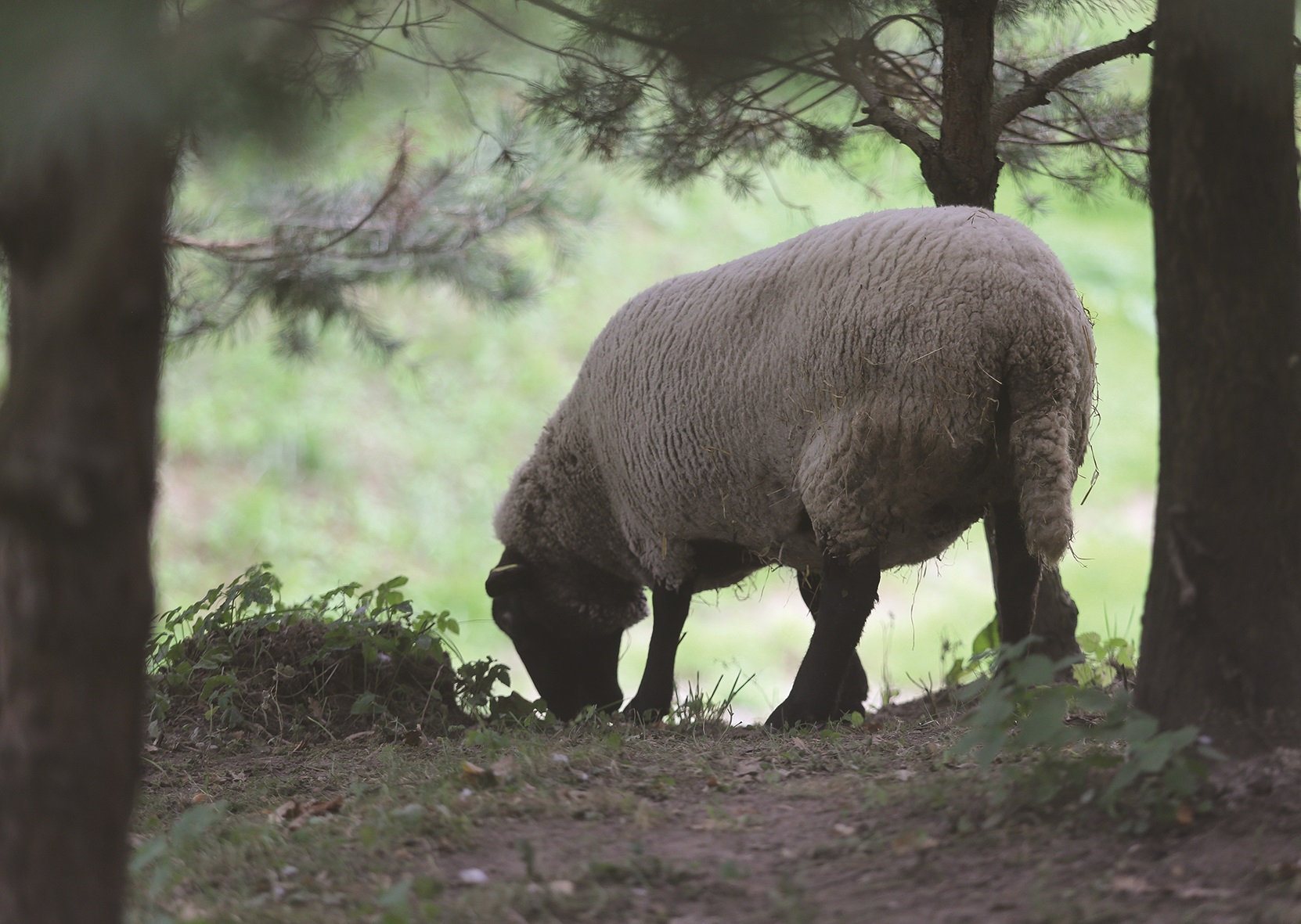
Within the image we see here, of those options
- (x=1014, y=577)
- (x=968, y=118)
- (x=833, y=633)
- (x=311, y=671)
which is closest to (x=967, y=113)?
(x=968, y=118)

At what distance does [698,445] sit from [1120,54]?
196 cm

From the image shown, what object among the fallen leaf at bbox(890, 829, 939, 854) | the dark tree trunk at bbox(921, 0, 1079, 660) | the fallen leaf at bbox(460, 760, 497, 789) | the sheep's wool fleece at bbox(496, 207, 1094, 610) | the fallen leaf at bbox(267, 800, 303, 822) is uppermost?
the dark tree trunk at bbox(921, 0, 1079, 660)

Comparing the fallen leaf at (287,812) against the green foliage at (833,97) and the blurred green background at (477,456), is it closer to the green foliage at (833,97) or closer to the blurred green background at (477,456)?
the green foliage at (833,97)

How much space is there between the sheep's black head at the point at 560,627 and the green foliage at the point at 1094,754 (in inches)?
110

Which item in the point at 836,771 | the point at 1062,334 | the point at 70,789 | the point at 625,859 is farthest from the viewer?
the point at 1062,334

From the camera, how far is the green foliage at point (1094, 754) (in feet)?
7.47

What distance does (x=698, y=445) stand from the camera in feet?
13.9

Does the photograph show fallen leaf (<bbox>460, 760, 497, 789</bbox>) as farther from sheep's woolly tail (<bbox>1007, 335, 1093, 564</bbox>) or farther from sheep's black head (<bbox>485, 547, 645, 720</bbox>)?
sheep's black head (<bbox>485, 547, 645, 720</bbox>)

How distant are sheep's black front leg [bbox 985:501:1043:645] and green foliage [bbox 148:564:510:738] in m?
1.82

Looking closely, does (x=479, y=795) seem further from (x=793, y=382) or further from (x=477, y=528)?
(x=477, y=528)

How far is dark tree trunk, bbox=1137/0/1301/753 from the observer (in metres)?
2.40

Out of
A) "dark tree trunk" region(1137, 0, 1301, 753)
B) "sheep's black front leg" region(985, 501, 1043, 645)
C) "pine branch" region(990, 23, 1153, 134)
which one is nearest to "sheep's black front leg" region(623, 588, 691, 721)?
"sheep's black front leg" region(985, 501, 1043, 645)

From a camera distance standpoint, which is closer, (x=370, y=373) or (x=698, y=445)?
(x=698, y=445)

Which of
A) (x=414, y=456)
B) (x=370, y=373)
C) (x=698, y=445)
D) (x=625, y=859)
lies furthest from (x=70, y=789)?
(x=370, y=373)
